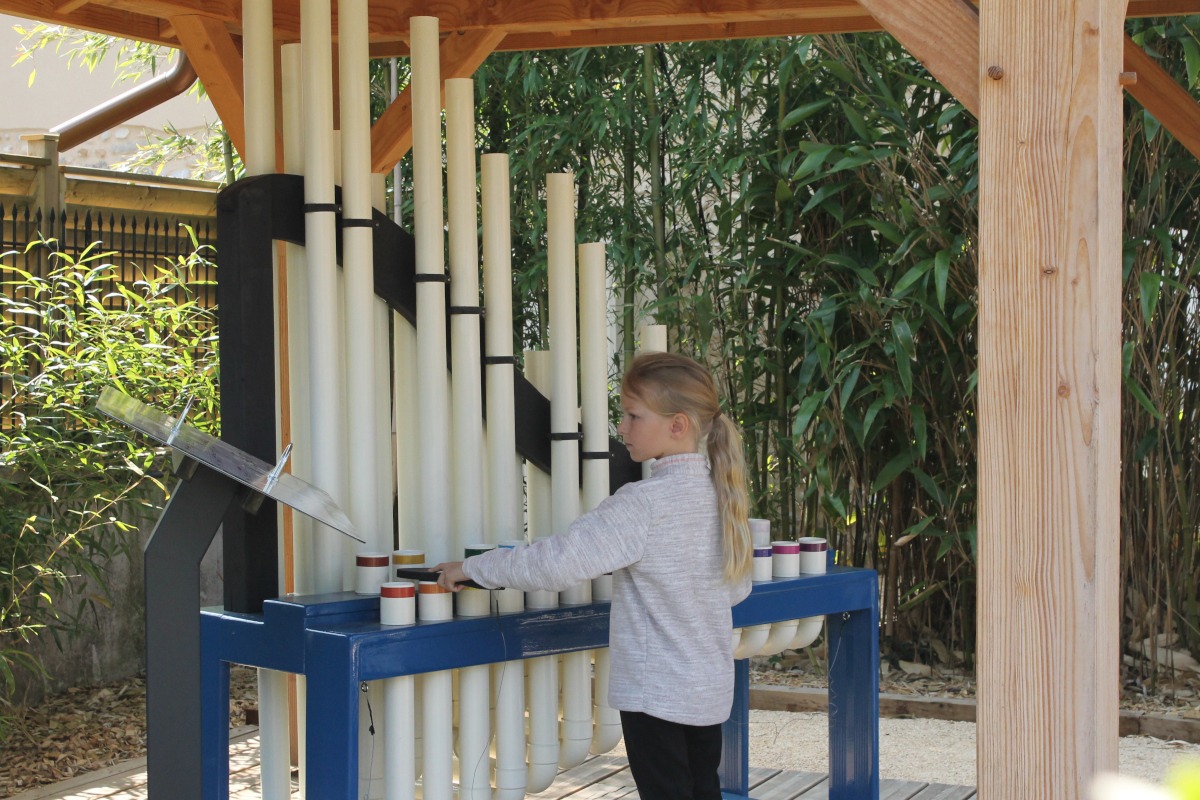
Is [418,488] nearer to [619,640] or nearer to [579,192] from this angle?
[619,640]

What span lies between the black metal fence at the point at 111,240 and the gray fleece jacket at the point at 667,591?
258 cm

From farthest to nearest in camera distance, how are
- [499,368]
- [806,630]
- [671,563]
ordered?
[806,630], [499,368], [671,563]

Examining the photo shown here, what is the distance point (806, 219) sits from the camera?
4.92 metres

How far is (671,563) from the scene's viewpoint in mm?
2441

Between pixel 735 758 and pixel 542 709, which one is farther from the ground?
pixel 542 709

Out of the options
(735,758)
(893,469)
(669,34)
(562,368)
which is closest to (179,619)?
(562,368)

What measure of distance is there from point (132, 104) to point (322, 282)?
3.54m

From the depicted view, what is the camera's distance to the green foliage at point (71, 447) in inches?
157

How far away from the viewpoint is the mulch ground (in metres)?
4.02

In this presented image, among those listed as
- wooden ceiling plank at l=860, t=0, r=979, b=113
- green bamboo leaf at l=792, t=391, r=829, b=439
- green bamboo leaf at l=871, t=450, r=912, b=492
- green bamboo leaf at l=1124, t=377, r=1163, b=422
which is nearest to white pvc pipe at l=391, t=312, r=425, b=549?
wooden ceiling plank at l=860, t=0, r=979, b=113

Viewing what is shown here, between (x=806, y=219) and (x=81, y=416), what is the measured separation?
2.46 m

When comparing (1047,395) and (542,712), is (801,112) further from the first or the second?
(1047,395)

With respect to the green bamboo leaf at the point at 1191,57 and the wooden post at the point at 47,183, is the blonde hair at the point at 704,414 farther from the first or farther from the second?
the wooden post at the point at 47,183

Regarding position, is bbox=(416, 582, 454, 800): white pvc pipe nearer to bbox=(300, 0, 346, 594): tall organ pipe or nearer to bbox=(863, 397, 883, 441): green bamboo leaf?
bbox=(300, 0, 346, 594): tall organ pipe
